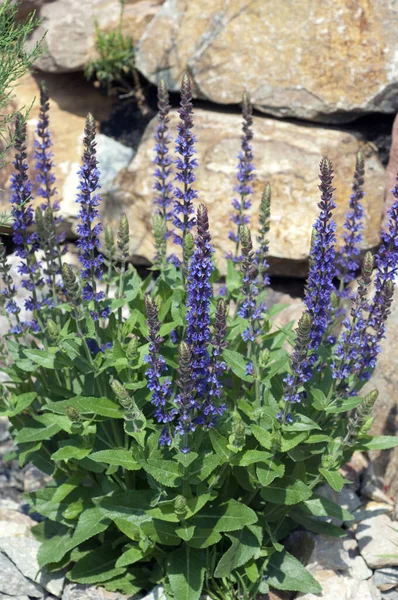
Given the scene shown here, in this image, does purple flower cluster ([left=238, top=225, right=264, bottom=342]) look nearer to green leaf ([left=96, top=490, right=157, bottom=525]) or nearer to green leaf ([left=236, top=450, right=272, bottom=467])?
green leaf ([left=236, top=450, right=272, bottom=467])

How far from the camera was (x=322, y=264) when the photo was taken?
4727mm

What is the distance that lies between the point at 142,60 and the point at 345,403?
193 inches

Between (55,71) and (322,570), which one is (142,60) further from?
(322,570)

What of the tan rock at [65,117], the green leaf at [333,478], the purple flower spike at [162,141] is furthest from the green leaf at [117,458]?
the tan rock at [65,117]

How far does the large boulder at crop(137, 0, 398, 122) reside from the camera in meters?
7.50

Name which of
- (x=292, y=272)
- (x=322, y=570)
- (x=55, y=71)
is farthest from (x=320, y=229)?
(x=55, y=71)

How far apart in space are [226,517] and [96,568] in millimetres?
1130

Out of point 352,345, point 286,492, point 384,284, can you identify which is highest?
point 384,284

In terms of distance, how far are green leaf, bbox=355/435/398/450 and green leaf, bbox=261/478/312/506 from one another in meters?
0.57

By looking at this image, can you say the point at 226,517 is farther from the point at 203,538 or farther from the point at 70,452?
the point at 70,452

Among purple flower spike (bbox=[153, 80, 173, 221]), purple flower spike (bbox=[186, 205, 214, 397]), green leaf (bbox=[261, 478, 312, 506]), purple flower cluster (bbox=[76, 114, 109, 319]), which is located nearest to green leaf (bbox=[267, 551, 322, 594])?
green leaf (bbox=[261, 478, 312, 506])

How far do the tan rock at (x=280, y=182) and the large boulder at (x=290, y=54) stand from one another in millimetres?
281

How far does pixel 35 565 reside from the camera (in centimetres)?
562

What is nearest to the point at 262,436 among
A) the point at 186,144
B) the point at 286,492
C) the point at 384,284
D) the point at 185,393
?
the point at 286,492
